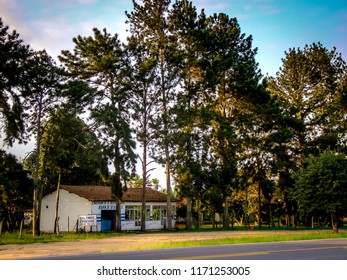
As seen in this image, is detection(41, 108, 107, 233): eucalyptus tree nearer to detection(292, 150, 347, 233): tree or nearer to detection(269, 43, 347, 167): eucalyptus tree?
detection(292, 150, 347, 233): tree

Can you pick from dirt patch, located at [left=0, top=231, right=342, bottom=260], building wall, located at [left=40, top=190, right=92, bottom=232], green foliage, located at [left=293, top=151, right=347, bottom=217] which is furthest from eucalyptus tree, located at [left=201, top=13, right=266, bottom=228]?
dirt patch, located at [left=0, top=231, right=342, bottom=260]

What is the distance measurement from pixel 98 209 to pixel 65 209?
4231 mm

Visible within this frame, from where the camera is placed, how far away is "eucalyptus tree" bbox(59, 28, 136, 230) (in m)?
34.9

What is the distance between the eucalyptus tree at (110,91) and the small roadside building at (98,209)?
4185 millimetres

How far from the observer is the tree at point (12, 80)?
29.5m

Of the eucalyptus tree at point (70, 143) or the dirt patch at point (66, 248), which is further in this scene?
the eucalyptus tree at point (70, 143)

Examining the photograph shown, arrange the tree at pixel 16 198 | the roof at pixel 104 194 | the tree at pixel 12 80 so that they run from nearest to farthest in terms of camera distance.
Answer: the tree at pixel 12 80 < the tree at pixel 16 198 < the roof at pixel 104 194

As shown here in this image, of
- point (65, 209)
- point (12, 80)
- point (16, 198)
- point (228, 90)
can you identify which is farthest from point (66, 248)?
point (228, 90)

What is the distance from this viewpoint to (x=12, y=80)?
29906 mm

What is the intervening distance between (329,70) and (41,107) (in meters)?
34.6

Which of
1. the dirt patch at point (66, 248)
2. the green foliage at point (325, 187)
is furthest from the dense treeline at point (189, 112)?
the dirt patch at point (66, 248)

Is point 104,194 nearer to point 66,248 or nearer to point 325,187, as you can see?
point 325,187

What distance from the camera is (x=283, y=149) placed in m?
46.8

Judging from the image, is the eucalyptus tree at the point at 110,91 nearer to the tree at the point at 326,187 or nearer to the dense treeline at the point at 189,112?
the dense treeline at the point at 189,112
